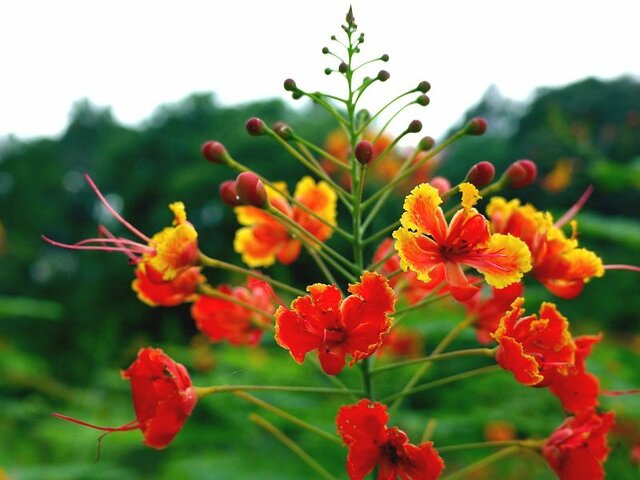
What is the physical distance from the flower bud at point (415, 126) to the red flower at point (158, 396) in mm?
733

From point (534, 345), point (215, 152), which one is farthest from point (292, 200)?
point (534, 345)

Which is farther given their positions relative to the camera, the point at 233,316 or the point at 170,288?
the point at 233,316

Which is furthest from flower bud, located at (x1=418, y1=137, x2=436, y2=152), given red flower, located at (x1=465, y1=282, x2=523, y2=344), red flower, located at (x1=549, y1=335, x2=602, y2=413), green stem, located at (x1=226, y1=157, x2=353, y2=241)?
red flower, located at (x1=549, y1=335, x2=602, y2=413)

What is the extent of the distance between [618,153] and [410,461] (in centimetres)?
881

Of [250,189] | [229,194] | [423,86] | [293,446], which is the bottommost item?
[293,446]

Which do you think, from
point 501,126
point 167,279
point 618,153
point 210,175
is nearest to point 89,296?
point 210,175

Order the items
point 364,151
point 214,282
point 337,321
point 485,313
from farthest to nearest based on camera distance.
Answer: point 214,282 < point 485,313 < point 364,151 < point 337,321

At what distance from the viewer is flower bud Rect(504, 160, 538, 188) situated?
1.56 m

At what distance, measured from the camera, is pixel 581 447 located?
140 cm

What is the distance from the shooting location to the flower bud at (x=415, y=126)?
1460 mm

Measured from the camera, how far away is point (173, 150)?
1872cm

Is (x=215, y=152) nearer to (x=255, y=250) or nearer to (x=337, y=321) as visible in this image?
(x=255, y=250)

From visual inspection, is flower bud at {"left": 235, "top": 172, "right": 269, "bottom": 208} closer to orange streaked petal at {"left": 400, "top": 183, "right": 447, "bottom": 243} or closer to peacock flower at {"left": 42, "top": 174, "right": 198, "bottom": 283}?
peacock flower at {"left": 42, "top": 174, "right": 198, "bottom": 283}

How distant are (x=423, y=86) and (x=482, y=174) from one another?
0.26 m
